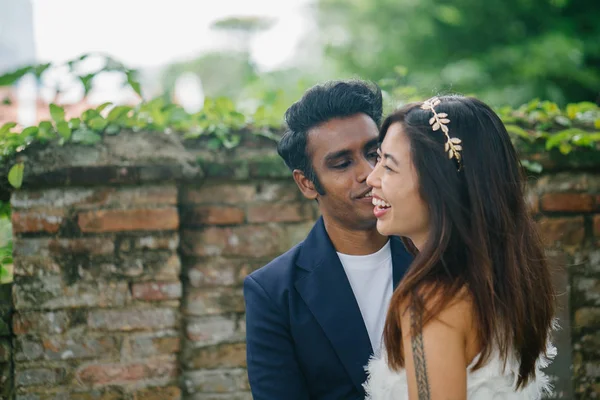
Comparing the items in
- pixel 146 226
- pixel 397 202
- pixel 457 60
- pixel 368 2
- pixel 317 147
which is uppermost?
pixel 368 2

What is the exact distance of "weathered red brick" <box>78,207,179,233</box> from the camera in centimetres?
242

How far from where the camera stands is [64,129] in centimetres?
240

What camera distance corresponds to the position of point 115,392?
241 cm

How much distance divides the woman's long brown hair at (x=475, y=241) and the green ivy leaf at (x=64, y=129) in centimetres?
157

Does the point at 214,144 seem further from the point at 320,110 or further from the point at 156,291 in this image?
the point at 156,291

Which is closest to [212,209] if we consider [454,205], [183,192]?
[183,192]

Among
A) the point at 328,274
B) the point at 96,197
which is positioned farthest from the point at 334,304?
the point at 96,197

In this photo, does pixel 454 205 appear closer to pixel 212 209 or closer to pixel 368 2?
pixel 212 209

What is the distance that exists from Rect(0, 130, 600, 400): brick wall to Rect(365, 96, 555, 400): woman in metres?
1.04

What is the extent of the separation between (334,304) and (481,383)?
647 mm

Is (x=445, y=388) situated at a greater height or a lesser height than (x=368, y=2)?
lesser

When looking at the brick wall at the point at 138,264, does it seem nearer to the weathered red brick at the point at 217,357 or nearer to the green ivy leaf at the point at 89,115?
the weathered red brick at the point at 217,357

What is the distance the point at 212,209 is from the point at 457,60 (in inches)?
266

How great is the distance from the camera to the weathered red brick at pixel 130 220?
2424 millimetres
